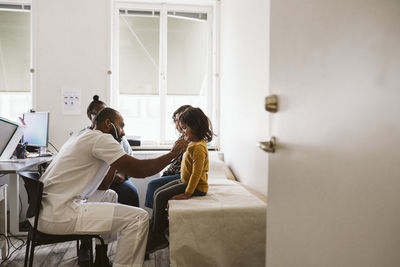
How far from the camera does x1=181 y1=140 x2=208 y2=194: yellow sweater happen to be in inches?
80.9

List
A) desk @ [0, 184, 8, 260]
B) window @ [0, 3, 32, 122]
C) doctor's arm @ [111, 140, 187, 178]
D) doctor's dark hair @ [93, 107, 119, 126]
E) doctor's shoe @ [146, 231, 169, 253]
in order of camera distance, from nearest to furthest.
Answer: doctor's arm @ [111, 140, 187, 178]
doctor's dark hair @ [93, 107, 119, 126]
doctor's shoe @ [146, 231, 169, 253]
desk @ [0, 184, 8, 260]
window @ [0, 3, 32, 122]

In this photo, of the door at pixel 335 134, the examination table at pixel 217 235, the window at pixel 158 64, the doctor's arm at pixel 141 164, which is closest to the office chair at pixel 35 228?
the doctor's arm at pixel 141 164

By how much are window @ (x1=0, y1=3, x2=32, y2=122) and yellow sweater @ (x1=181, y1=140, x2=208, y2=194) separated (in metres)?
2.63

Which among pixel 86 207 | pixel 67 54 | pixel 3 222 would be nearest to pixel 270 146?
pixel 86 207

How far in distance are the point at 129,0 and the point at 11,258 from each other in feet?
10.1

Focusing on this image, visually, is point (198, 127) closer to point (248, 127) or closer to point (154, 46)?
point (248, 127)

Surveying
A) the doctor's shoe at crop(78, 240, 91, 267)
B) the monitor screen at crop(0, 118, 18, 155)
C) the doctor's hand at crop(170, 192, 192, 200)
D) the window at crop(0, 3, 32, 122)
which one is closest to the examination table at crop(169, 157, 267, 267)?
the doctor's hand at crop(170, 192, 192, 200)

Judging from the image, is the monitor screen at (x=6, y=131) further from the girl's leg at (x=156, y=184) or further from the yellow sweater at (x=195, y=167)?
the yellow sweater at (x=195, y=167)

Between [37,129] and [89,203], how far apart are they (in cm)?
167

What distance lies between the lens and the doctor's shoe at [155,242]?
200 cm

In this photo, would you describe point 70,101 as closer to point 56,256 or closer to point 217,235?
point 56,256

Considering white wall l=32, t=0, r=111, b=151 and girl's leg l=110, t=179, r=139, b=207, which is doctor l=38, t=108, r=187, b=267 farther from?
white wall l=32, t=0, r=111, b=151

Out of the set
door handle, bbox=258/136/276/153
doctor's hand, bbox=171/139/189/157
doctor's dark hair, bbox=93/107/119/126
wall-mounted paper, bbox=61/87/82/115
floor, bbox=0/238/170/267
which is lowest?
floor, bbox=0/238/170/267

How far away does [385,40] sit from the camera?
1.62ft
